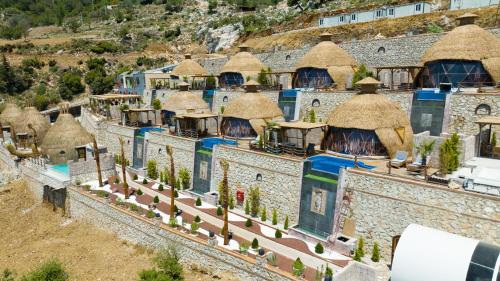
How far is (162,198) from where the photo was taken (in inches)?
1078

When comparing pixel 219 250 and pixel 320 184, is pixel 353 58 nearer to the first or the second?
pixel 320 184

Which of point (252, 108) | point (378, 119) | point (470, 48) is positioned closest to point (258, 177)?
point (252, 108)

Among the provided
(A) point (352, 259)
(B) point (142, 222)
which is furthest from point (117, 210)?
(A) point (352, 259)

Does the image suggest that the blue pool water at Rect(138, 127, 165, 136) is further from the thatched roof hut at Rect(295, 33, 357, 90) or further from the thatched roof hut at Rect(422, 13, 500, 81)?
the thatched roof hut at Rect(422, 13, 500, 81)

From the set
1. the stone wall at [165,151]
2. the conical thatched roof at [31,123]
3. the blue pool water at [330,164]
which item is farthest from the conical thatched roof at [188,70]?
the blue pool water at [330,164]

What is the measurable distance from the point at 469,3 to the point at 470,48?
21003 mm

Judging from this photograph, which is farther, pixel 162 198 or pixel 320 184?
pixel 162 198

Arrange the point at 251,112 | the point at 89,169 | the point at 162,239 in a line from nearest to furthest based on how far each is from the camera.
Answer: the point at 162,239 < the point at 251,112 < the point at 89,169

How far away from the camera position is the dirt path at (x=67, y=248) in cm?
2153

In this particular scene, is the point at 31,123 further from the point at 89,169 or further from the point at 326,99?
the point at 326,99

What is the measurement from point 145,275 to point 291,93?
20.8 metres

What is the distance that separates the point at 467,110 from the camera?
22.7 meters

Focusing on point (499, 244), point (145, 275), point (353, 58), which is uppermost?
point (353, 58)

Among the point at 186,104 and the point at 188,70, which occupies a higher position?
the point at 188,70
